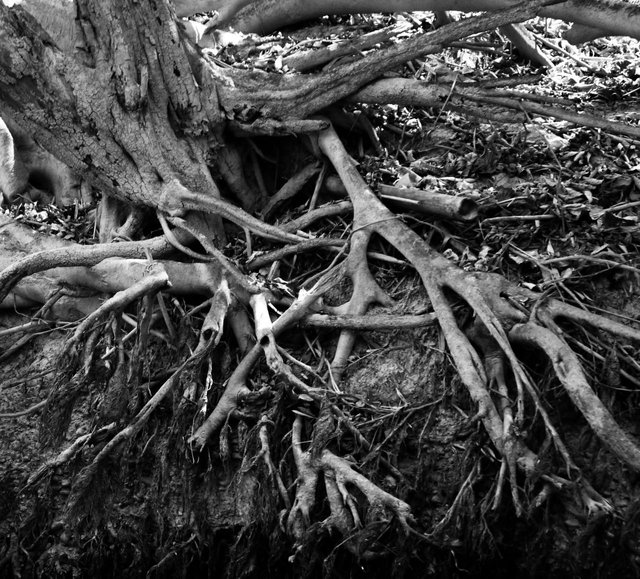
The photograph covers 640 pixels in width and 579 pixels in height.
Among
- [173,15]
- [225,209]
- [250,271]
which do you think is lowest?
[250,271]

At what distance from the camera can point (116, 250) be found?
235 inches

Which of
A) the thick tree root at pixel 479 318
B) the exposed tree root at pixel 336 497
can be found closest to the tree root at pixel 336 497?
the exposed tree root at pixel 336 497

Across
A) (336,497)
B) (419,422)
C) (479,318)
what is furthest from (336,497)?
(479,318)

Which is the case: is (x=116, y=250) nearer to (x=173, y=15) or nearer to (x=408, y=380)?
(x=173, y=15)

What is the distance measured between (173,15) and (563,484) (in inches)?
148

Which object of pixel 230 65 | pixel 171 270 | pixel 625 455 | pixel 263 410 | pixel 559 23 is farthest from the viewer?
pixel 559 23

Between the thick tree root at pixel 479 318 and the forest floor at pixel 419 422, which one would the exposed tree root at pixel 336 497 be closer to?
the forest floor at pixel 419 422

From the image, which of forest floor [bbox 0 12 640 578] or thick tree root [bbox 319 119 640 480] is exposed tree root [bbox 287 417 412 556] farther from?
thick tree root [bbox 319 119 640 480]

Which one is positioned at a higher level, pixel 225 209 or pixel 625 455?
pixel 225 209

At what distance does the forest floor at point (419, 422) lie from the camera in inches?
192

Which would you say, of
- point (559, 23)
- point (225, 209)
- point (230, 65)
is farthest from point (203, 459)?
point (559, 23)

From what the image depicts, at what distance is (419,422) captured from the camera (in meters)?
5.27

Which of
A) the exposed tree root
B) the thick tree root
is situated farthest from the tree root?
the thick tree root

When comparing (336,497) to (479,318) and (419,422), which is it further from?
(479,318)
